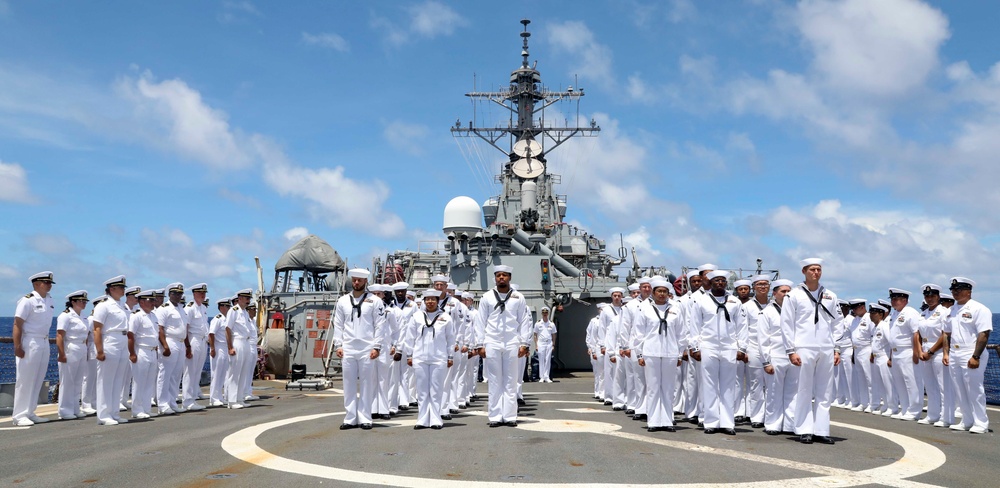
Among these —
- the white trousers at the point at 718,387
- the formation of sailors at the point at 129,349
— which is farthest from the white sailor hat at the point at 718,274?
the formation of sailors at the point at 129,349

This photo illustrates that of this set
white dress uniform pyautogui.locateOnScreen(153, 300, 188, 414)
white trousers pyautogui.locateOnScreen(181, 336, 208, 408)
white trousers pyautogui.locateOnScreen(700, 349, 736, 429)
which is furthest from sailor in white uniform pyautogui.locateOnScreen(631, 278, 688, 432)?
white trousers pyautogui.locateOnScreen(181, 336, 208, 408)

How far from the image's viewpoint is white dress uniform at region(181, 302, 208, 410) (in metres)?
12.2

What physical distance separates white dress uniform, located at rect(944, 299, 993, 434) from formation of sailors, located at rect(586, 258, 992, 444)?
0.04ft

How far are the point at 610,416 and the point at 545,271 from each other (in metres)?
9.27

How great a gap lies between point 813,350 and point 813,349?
0.4 inches

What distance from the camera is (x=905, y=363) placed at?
10992 mm

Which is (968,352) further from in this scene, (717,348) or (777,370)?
(717,348)

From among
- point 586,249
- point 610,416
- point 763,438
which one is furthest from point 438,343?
point 586,249

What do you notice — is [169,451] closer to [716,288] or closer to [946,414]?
[716,288]

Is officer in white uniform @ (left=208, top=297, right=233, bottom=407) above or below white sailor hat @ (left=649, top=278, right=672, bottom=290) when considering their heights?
below

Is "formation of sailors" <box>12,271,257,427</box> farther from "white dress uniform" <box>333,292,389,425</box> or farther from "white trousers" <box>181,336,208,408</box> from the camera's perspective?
"white dress uniform" <box>333,292,389,425</box>

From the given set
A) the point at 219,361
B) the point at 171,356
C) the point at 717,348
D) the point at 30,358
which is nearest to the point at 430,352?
the point at 717,348

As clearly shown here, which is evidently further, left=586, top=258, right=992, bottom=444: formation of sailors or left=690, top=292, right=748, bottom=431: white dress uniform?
left=690, top=292, right=748, bottom=431: white dress uniform

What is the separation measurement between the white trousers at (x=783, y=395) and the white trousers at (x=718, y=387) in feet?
1.58
